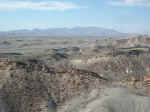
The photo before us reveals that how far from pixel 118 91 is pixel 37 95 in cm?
525

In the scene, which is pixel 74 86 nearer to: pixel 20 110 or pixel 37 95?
pixel 37 95

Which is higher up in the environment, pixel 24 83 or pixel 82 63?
pixel 24 83

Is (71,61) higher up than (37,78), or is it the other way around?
(37,78)

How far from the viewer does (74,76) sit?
813 inches

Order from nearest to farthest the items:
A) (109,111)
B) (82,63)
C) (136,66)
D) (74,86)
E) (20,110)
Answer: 1. (109,111)
2. (20,110)
3. (74,86)
4. (136,66)
5. (82,63)

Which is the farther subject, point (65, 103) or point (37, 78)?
point (37, 78)

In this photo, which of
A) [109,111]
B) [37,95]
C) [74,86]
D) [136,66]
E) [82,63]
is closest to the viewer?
[109,111]

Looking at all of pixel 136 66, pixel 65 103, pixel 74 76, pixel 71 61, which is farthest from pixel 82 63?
pixel 65 103

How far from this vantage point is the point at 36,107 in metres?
17.0

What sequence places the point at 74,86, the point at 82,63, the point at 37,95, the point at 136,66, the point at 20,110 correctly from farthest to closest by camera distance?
the point at 82,63, the point at 136,66, the point at 74,86, the point at 37,95, the point at 20,110

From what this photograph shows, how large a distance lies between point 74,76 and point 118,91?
12.8 feet

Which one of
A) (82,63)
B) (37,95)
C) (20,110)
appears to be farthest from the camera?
(82,63)

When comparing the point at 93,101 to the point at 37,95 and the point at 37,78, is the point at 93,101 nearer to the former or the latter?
the point at 37,95

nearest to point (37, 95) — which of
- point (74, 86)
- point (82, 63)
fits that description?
point (74, 86)
